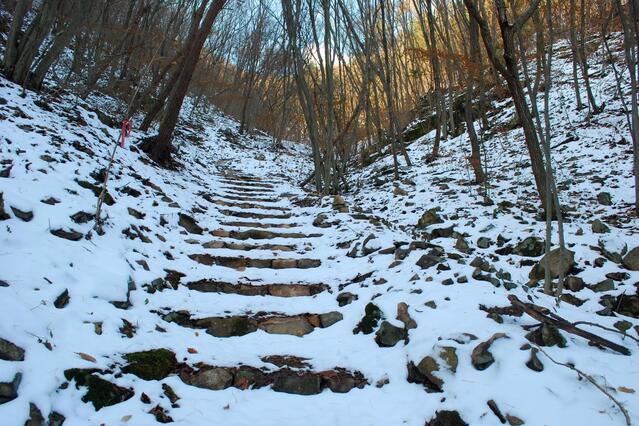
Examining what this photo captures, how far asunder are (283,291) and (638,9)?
5.09 metres

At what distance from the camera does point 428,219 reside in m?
5.91

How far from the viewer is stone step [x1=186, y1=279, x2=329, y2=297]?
4.02m

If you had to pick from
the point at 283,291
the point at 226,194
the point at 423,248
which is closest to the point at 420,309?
the point at 423,248

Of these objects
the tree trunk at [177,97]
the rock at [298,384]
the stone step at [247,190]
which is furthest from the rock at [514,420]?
the tree trunk at [177,97]

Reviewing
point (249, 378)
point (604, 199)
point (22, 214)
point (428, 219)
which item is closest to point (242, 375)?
point (249, 378)

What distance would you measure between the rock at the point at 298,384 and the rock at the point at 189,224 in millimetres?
3355

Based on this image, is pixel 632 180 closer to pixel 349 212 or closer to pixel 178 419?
pixel 349 212

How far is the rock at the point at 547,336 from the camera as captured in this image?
2.37 metres

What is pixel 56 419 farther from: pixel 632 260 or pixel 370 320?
pixel 632 260

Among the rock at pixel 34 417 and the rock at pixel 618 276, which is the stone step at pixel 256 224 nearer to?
the rock at pixel 618 276

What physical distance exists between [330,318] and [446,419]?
5.02 feet

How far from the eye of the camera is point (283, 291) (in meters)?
4.08

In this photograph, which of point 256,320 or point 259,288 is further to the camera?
point 259,288

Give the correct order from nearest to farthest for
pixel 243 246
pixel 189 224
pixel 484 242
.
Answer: pixel 484 242 < pixel 243 246 < pixel 189 224
